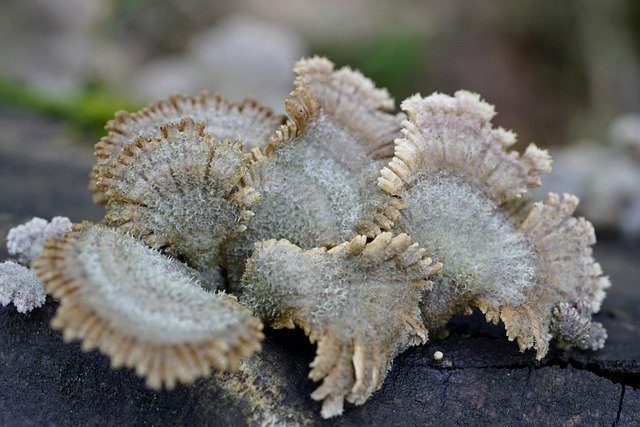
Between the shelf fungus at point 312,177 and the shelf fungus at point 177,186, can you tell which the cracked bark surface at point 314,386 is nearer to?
the shelf fungus at point 312,177

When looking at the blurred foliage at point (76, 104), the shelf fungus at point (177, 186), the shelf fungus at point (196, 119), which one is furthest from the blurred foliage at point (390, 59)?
the shelf fungus at point (177, 186)

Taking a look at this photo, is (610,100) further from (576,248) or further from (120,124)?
(120,124)

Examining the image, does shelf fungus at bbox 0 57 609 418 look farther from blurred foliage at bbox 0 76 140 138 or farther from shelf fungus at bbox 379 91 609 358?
blurred foliage at bbox 0 76 140 138

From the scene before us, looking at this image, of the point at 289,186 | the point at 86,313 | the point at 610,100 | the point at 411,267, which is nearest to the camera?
the point at 86,313

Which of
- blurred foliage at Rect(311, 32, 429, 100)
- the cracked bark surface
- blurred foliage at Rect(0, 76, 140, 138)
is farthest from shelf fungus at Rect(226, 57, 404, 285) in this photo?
blurred foliage at Rect(311, 32, 429, 100)

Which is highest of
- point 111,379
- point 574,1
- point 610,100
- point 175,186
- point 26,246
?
point 574,1

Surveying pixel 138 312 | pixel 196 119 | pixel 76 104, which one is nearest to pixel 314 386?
pixel 138 312

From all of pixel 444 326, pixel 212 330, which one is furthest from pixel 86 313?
pixel 444 326

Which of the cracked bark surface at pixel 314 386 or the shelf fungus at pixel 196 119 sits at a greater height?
the shelf fungus at pixel 196 119
